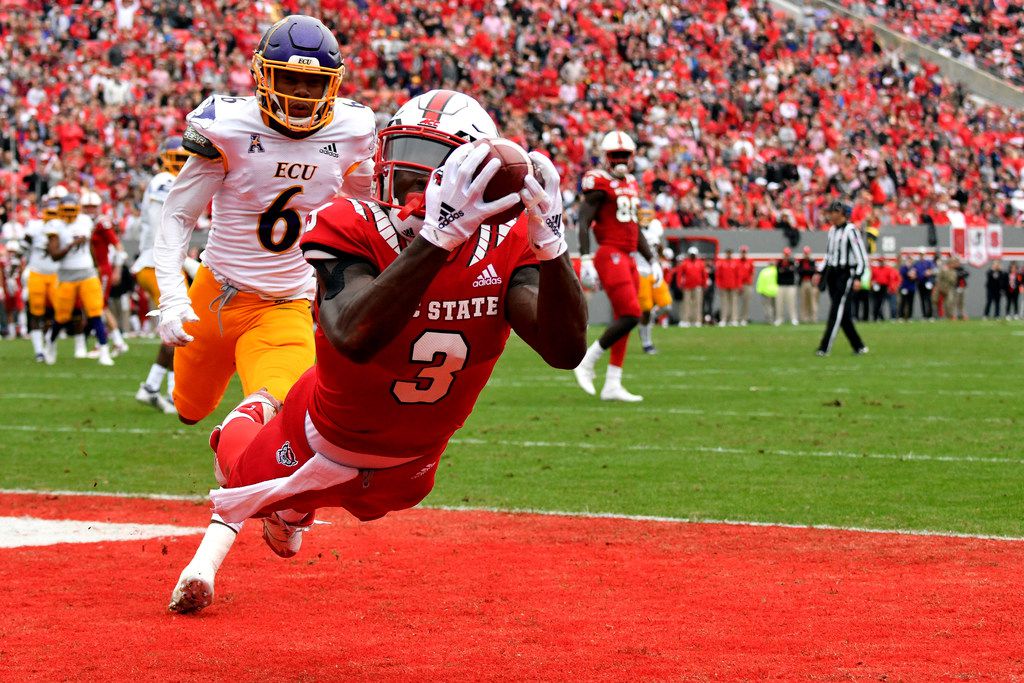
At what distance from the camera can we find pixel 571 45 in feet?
109

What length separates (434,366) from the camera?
12.9 ft

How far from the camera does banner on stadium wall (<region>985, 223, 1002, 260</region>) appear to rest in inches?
1364

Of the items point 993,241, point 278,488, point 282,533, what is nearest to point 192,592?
point 282,533

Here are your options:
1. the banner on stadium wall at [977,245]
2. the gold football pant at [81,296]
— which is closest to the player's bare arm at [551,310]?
the gold football pant at [81,296]

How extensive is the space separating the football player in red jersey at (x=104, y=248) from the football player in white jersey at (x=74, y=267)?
516mm

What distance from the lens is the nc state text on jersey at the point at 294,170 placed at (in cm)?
598

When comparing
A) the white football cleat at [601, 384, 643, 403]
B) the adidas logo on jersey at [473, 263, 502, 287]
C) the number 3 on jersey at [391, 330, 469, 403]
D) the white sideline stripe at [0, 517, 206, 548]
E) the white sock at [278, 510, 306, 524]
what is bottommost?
the white football cleat at [601, 384, 643, 403]

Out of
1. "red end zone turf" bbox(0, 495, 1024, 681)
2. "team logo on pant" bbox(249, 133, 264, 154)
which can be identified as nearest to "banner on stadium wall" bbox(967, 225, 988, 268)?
"red end zone turf" bbox(0, 495, 1024, 681)

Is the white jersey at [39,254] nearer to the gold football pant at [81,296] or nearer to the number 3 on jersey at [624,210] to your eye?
the gold football pant at [81,296]

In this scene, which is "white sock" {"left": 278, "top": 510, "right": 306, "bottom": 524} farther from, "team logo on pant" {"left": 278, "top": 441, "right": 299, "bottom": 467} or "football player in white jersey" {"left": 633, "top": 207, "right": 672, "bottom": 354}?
"football player in white jersey" {"left": 633, "top": 207, "right": 672, "bottom": 354}

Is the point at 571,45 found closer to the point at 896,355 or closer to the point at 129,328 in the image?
the point at 129,328

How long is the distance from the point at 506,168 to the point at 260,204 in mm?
2960

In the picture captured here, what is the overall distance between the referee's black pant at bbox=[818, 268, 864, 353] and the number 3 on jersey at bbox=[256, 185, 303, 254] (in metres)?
13.1

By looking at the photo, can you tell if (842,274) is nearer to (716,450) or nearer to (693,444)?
(693,444)
